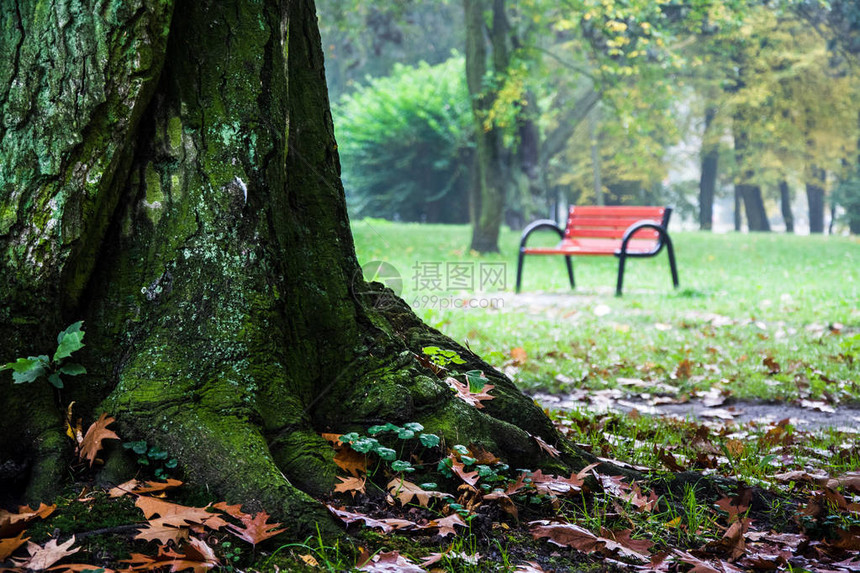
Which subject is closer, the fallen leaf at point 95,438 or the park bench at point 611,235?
the fallen leaf at point 95,438

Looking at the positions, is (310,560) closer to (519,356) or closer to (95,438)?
(95,438)

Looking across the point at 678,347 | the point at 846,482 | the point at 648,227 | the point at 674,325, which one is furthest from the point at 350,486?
the point at 648,227

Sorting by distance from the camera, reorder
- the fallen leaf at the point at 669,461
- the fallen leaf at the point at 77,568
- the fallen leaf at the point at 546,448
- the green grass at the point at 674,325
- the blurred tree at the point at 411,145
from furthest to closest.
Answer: the blurred tree at the point at 411,145, the green grass at the point at 674,325, the fallen leaf at the point at 669,461, the fallen leaf at the point at 546,448, the fallen leaf at the point at 77,568

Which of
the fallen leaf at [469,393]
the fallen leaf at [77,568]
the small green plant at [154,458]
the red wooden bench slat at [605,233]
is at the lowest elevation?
the fallen leaf at [77,568]

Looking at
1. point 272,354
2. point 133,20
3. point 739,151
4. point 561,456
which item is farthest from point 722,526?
point 739,151

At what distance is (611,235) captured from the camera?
35.8ft

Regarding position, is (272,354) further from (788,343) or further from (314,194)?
(788,343)

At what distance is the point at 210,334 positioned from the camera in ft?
7.63

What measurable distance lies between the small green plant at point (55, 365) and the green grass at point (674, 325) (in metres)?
3.39

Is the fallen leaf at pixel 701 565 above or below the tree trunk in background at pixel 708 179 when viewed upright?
below

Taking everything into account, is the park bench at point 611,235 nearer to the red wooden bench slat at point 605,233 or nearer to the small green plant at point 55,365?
the red wooden bench slat at point 605,233

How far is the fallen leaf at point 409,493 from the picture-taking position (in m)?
2.28

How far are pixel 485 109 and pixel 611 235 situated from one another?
5.39 meters

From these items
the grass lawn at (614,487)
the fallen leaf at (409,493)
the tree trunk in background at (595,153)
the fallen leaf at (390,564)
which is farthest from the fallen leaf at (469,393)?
the tree trunk in background at (595,153)
